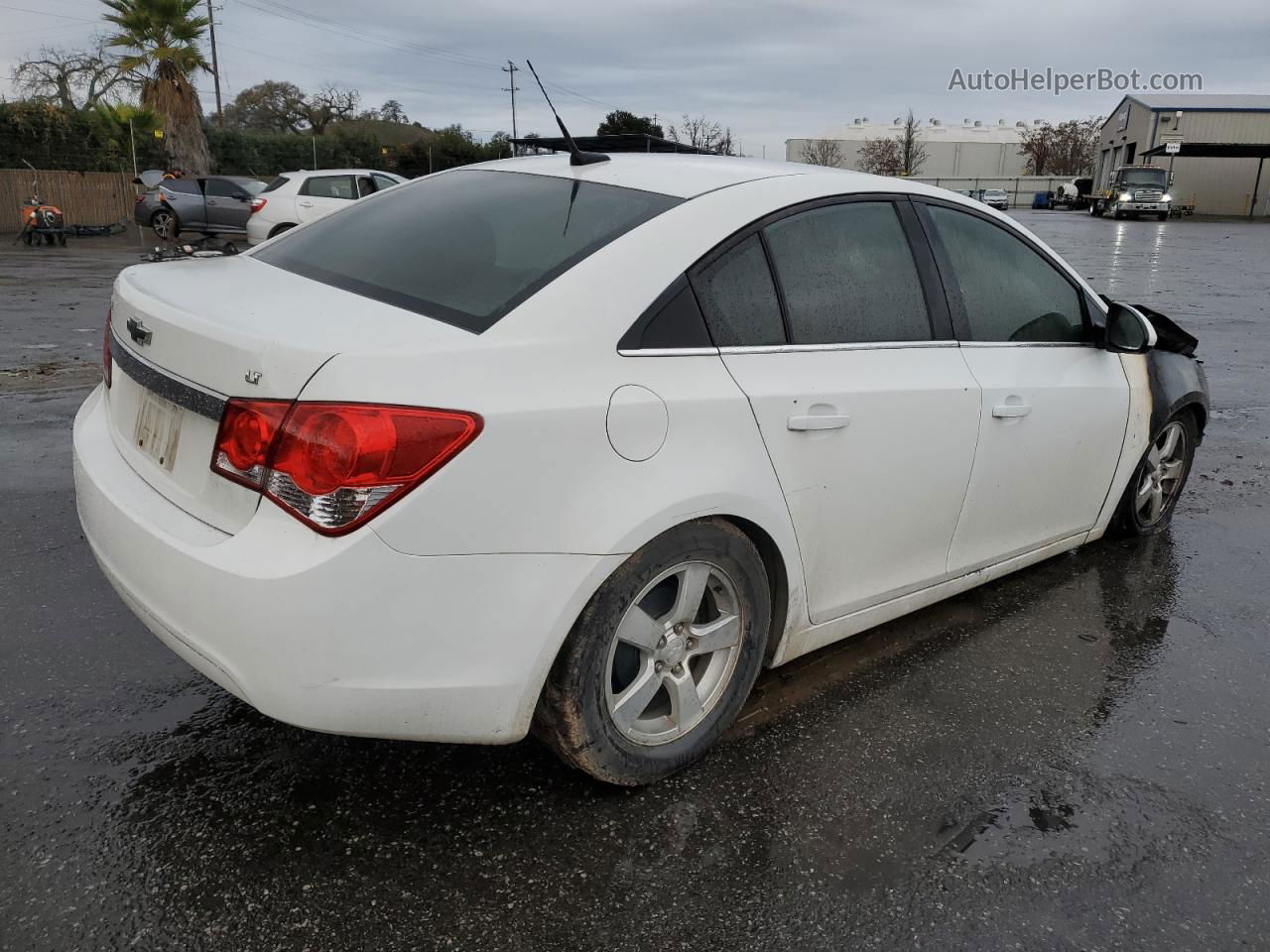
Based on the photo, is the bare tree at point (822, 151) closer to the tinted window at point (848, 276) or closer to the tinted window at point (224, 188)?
the tinted window at point (224, 188)

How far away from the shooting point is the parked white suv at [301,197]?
56.2 feet

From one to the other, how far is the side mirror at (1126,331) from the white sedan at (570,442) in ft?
1.24

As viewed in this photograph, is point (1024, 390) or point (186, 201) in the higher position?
point (186, 201)

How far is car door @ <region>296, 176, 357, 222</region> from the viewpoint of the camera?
17.2 meters

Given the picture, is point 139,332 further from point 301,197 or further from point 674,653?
point 301,197

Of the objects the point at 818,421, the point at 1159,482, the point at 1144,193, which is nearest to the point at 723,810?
the point at 818,421

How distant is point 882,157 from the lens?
99062mm

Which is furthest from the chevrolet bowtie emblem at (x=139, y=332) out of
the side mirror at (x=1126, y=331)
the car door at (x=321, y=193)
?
the car door at (x=321, y=193)

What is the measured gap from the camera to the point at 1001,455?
3.35 metres

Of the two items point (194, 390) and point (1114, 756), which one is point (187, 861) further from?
point (1114, 756)

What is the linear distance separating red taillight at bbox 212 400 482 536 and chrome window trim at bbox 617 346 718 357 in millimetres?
473

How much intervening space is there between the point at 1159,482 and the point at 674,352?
3.17 m

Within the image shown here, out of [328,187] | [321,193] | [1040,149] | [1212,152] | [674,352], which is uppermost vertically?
[1040,149]

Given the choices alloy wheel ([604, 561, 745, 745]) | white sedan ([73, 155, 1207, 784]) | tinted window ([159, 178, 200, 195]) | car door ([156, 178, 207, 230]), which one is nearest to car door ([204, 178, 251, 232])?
car door ([156, 178, 207, 230])
